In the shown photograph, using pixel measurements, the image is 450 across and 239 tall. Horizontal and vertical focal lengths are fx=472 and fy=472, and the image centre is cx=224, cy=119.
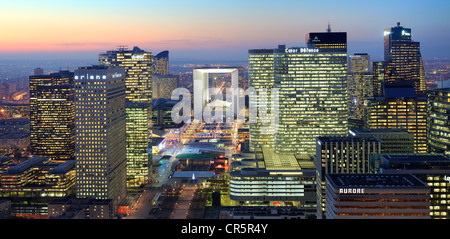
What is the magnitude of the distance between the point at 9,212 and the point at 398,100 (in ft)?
110

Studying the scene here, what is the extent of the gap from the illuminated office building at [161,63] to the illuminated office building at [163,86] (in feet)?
8.64

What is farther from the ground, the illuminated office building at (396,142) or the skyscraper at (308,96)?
the skyscraper at (308,96)

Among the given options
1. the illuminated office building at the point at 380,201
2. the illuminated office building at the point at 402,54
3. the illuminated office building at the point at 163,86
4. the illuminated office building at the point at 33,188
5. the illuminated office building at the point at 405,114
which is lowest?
the illuminated office building at the point at 33,188

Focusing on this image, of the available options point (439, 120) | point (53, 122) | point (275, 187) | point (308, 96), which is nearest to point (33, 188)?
point (53, 122)

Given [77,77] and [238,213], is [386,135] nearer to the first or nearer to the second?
[238,213]

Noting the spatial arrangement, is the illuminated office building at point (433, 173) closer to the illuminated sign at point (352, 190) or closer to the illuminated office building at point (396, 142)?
the illuminated sign at point (352, 190)

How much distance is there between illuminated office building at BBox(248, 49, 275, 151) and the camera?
43250 millimetres

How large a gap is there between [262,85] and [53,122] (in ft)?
74.4

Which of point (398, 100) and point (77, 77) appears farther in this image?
point (398, 100)

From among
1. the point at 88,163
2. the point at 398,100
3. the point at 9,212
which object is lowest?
the point at 9,212

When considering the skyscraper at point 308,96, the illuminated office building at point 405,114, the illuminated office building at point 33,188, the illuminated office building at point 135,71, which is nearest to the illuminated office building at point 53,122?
the illuminated office building at point 135,71

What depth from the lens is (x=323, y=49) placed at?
39188 millimetres

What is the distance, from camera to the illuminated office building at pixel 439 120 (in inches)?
1042
